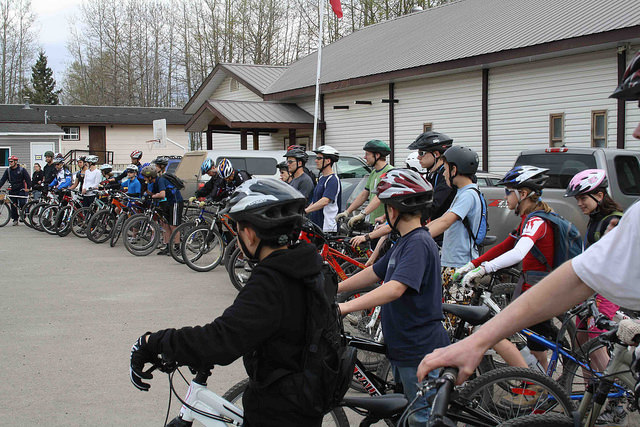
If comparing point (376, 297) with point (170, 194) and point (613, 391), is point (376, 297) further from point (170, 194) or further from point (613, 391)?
point (170, 194)

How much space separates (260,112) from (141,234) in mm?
12709

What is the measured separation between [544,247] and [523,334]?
35.9 inches

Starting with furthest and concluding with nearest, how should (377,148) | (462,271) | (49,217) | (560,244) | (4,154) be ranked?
1. (4,154)
2. (49,217)
3. (377,148)
4. (560,244)
5. (462,271)

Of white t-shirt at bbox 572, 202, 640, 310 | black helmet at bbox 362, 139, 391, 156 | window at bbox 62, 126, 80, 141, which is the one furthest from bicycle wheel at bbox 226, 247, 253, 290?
window at bbox 62, 126, 80, 141

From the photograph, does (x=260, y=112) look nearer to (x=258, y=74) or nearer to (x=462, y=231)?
(x=258, y=74)

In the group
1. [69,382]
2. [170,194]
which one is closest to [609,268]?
[69,382]

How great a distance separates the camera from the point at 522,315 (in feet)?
6.39

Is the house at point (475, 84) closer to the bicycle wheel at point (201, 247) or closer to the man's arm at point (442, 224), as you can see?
the bicycle wheel at point (201, 247)

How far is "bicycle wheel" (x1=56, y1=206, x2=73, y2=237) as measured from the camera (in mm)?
17266

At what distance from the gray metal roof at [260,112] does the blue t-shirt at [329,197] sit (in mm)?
14657

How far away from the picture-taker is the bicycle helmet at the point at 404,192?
152 inches

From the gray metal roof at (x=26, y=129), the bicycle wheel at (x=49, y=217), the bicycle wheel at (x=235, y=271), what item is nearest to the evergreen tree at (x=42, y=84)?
the gray metal roof at (x=26, y=129)

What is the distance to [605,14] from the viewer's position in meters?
15.5

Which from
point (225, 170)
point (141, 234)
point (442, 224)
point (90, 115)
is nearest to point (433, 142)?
point (442, 224)
